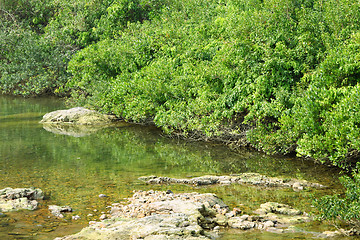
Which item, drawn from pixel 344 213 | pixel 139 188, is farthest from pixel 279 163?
pixel 344 213

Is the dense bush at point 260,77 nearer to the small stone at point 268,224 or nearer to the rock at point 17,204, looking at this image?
the small stone at point 268,224

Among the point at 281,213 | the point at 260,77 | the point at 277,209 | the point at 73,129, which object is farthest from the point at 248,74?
the point at 73,129

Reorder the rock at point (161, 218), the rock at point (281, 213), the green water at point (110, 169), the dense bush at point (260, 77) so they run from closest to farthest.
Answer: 1. the rock at point (161, 218)
2. the rock at point (281, 213)
3. the green water at point (110, 169)
4. the dense bush at point (260, 77)

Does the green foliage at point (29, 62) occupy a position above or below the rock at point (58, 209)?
above

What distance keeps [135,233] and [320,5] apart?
1318 cm

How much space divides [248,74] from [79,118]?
36.2 feet

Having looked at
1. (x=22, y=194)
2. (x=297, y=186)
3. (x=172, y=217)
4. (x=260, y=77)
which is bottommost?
(x=297, y=186)

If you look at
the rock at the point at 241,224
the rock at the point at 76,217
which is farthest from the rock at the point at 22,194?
the rock at the point at 241,224

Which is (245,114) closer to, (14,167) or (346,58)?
(346,58)

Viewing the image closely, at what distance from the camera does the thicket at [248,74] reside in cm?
1220

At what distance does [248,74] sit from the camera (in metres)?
15.2

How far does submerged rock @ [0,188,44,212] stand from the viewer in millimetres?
9594

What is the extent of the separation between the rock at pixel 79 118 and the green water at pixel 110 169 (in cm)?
167

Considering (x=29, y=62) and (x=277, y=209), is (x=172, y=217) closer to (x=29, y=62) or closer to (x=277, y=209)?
(x=277, y=209)
